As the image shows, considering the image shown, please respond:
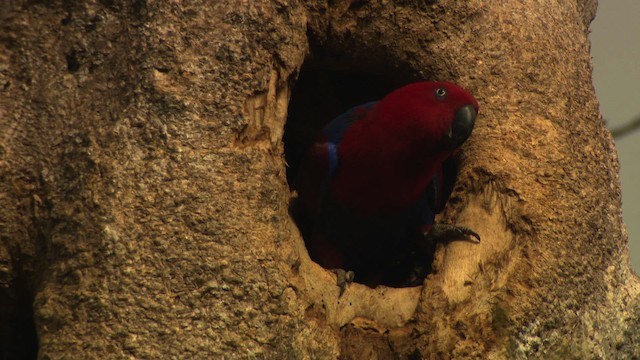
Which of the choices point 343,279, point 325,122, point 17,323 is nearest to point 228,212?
point 343,279

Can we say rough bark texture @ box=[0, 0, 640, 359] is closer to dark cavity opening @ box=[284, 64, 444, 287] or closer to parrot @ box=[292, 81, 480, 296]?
parrot @ box=[292, 81, 480, 296]

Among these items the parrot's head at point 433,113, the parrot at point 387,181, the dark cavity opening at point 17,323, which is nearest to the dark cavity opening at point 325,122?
the parrot at point 387,181

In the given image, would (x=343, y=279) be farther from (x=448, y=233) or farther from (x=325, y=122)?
(x=325, y=122)

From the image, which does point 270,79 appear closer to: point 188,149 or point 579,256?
point 188,149

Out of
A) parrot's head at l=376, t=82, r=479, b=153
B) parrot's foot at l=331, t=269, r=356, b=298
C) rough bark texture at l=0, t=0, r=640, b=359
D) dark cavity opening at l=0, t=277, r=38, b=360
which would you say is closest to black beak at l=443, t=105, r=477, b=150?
parrot's head at l=376, t=82, r=479, b=153

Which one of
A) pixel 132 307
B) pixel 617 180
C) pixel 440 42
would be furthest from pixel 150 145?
pixel 617 180

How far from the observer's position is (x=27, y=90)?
226 cm

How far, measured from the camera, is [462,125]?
103 inches

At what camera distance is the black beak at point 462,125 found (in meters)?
2.60

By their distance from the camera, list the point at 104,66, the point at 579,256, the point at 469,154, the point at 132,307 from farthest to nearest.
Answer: the point at 469,154 < the point at 579,256 < the point at 104,66 < the point at 132,307

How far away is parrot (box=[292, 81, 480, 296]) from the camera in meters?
2.70

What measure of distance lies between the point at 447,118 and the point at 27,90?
1362 mm

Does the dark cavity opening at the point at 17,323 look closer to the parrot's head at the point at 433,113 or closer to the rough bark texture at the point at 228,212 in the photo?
the rough bark texture at the point at 228,212

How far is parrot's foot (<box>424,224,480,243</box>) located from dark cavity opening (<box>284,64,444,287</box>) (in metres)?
0.23
